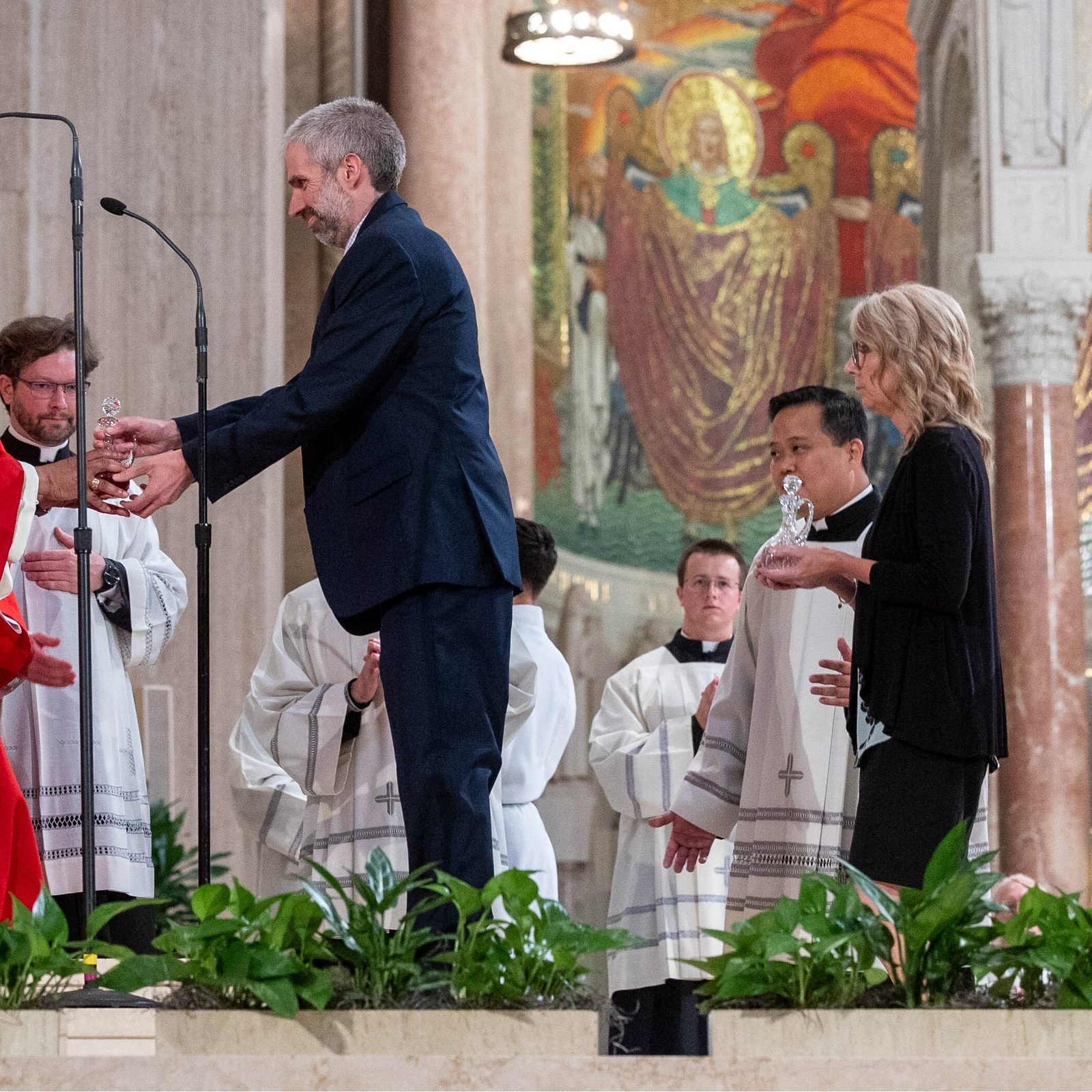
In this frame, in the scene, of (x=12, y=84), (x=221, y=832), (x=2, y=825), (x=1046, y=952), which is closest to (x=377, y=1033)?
(x=1046, y=952)

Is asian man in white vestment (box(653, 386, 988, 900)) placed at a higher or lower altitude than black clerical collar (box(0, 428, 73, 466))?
lower

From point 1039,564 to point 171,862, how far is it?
5005 mm

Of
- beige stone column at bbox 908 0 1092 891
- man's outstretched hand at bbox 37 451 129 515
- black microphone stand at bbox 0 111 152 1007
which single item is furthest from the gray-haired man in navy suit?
beige stone column at bbox 908 0 1092 891

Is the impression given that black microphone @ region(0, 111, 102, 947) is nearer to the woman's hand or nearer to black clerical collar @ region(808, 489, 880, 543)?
the woman's hand

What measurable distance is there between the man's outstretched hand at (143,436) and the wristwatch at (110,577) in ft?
3.27

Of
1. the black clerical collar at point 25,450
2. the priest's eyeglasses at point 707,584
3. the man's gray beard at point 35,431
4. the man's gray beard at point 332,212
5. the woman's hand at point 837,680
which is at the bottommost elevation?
the woman's hand at point 837,680

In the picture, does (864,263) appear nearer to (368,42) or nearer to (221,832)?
(368,42)

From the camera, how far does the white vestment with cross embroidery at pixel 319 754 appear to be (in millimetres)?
5055

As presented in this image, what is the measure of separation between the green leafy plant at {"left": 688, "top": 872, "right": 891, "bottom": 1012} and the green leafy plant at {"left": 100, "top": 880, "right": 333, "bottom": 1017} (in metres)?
0.62

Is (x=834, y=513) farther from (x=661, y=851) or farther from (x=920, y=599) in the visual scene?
(x=661, y=851)

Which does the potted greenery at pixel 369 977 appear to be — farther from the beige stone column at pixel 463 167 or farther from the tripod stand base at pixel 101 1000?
the beige stone column at pixel 463 167

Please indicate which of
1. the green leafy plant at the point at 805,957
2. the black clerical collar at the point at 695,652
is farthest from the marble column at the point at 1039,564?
the green leafy plant at the point at 805,957

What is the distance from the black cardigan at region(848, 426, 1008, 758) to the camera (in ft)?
12.1

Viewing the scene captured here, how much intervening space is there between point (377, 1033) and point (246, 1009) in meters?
0.21
